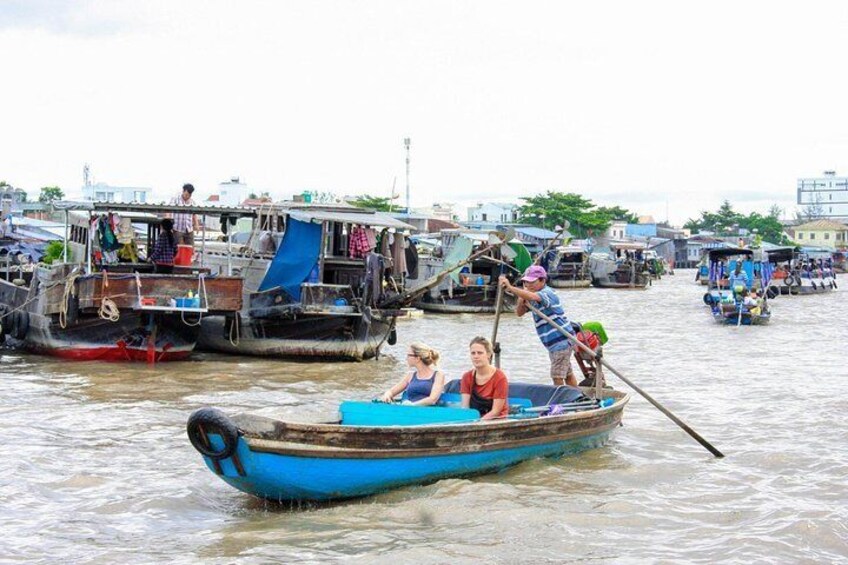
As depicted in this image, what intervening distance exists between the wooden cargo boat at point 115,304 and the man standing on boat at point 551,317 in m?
5.93

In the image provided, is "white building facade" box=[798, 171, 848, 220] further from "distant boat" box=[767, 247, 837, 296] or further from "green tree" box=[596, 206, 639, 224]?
"distant boat" box=[767, 247, 837, 296]

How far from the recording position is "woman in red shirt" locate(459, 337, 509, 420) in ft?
26.1

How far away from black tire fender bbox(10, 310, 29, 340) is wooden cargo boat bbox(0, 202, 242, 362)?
4.2 inches

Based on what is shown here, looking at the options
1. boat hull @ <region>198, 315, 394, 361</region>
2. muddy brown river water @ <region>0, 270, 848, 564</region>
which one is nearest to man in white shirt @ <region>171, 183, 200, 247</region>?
boat hull @ <region>198, 315, 394, 361</region>

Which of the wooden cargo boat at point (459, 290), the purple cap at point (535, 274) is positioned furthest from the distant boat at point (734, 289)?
the purple cap at point (535, 274)

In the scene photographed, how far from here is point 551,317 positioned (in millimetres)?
9578

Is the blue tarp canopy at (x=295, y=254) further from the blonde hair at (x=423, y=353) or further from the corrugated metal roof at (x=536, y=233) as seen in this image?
the corrugated metal roof at (x=536, y=233)

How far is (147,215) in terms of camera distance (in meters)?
16.8

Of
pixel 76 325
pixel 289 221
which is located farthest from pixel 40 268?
pixel 289 221

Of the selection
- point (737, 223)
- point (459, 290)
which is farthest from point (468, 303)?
point (737, 223)

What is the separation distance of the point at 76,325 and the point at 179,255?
6.54 feet

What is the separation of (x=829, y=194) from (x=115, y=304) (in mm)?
145557

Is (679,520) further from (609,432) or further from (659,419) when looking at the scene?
(659,419)

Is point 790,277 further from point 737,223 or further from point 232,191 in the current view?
point 737,223
